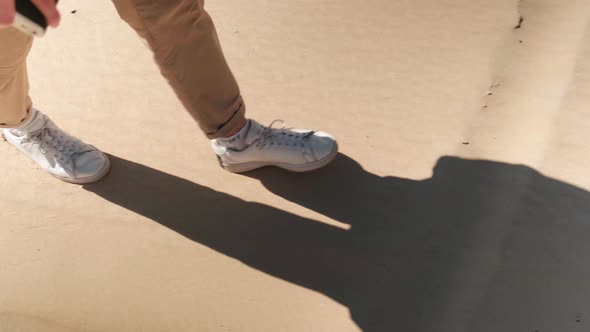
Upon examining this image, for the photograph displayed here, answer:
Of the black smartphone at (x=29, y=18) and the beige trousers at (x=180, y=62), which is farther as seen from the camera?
the beige trousers at (x=180, y=62)

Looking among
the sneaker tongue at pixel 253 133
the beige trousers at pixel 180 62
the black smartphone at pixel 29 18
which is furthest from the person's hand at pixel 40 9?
the sneaker tongue at pixel 253 133

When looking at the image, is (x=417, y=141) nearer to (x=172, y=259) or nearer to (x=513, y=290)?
(x=513, y=290)

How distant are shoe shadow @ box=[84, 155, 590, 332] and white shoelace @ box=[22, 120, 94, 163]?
0.11 m

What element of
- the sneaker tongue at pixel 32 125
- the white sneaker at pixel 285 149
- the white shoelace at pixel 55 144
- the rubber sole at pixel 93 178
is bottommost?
the rubber sole at pixel 93 178

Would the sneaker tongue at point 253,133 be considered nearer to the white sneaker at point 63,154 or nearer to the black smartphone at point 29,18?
the white sneaker at point 63,154

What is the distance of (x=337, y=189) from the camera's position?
4.93 ft

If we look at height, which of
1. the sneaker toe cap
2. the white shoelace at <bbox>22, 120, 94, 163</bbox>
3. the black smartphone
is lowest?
the sneaker toe cap

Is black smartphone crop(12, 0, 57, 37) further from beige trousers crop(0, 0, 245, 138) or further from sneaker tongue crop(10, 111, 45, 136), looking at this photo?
sneaker tongue crop(10, 111, 45, 136)

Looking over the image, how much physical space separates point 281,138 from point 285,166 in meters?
0.08

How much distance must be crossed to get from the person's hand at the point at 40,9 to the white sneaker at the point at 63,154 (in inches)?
29.8

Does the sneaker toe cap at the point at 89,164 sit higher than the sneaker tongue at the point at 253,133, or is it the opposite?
the sneaker tongue at the point at 253,133

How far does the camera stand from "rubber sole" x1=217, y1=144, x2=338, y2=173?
1512 millimetres

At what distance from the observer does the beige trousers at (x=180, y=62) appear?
1.10m

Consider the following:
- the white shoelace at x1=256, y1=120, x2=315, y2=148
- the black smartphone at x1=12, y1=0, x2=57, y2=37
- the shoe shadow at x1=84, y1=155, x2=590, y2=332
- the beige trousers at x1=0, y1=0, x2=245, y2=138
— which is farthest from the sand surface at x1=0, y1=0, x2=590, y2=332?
the black smartphone at x1=12, y1=0, x2=57, y2=37
